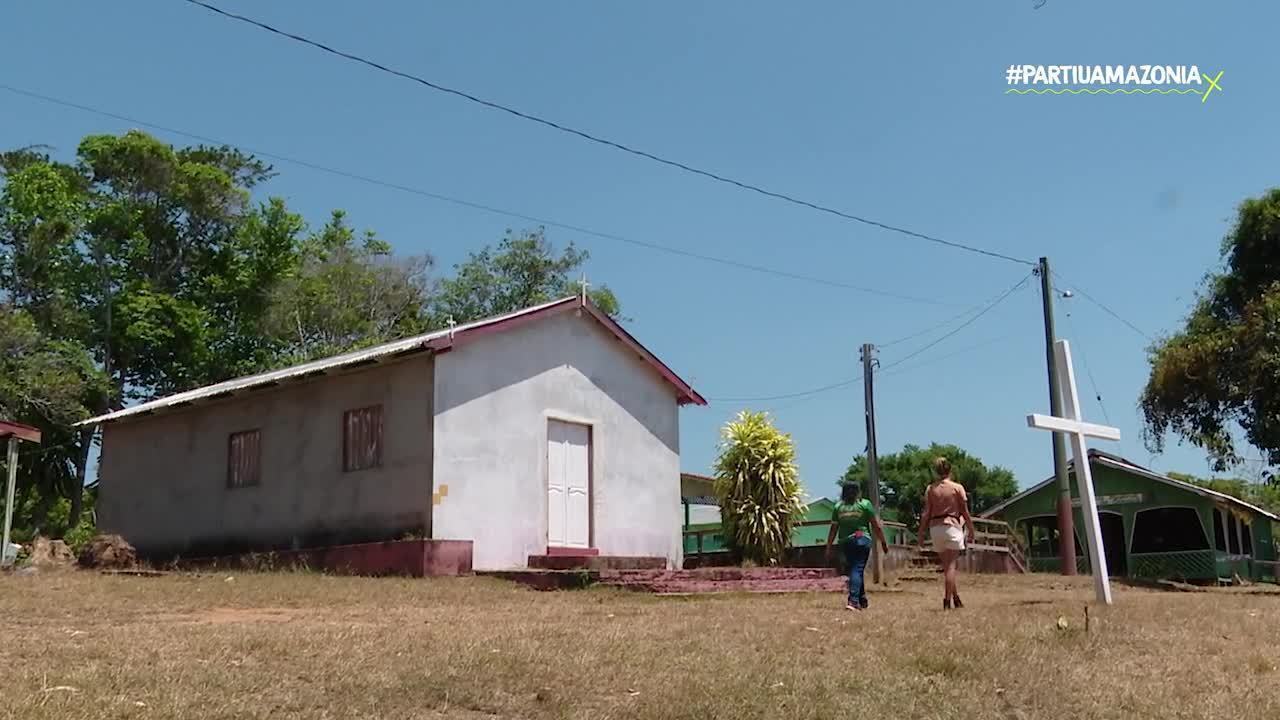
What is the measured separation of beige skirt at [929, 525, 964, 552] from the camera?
12336 millimetres

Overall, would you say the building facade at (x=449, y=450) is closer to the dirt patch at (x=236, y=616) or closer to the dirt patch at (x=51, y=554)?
the dirt patch at (x=51, y=554)

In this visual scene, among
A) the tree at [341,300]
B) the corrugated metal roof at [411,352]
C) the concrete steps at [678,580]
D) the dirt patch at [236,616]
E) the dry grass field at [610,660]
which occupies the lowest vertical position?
the dry grass field at [610,660]

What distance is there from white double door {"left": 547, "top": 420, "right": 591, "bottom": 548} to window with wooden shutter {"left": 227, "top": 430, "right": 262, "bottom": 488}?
5.40 meters

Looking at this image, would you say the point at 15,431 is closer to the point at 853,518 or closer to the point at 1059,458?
the point at 853,518

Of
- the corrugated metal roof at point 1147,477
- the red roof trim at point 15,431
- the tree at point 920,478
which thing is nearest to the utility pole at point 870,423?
the corrugated metal roof at point 1147,477

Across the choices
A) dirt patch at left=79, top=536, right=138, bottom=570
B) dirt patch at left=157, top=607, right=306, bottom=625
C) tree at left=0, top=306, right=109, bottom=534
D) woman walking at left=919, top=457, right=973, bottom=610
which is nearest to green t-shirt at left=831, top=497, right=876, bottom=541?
woman walking at left=919, top=457, right=973, bottom=610

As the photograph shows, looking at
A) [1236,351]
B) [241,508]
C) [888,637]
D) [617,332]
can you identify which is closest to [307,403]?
[241,508]

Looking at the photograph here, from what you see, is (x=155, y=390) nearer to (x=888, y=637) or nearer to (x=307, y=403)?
(x=307, y=403)

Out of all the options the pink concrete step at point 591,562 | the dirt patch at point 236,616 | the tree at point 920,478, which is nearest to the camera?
the dirt patch at point 236,616

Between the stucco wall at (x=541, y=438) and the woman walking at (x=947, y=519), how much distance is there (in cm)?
785

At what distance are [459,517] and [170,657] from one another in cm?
1078

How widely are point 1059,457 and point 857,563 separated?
562 inches

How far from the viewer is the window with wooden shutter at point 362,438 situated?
19.0 meters

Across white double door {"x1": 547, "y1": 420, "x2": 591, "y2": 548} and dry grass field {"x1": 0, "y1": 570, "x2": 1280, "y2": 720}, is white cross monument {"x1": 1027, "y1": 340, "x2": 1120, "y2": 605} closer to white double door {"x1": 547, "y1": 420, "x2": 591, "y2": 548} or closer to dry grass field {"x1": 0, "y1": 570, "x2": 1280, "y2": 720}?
dry grass field {"x1": 0, "y1": 570, "x2": 1280, "y2": 720}
